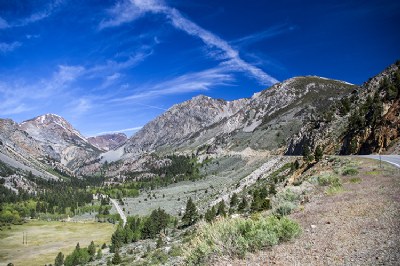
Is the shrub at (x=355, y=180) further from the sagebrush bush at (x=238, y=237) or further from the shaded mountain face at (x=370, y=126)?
the shaded mountain face at (x=370, y=126)

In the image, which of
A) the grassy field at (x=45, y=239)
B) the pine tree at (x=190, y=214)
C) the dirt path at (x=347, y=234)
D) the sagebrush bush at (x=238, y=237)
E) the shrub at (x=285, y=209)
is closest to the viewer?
the dirt path at (x=347, y=234)

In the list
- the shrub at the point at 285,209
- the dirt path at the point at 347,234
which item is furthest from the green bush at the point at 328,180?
the shrub at the point at 285,209

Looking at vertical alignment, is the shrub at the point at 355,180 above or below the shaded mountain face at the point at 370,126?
below

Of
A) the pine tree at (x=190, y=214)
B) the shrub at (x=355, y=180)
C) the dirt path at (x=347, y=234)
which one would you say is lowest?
the pine tree at (x=190, y=214)

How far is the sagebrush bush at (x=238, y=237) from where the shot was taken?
12.4 m

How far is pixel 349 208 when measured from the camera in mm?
16453

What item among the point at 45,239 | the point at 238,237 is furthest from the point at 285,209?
the point at 45,239

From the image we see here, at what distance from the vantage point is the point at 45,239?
136 m

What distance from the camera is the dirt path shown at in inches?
404

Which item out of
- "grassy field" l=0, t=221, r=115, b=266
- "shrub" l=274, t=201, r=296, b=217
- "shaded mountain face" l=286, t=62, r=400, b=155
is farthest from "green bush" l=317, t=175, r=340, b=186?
"grassy field" l=0, t=221, r=115, b=266

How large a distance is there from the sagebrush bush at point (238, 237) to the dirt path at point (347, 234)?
413 millimetres

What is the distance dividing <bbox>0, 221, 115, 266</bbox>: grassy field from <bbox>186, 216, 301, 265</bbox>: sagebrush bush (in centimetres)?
10077

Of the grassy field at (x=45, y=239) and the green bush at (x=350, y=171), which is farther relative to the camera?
the grassy field at (x=45, y=239)

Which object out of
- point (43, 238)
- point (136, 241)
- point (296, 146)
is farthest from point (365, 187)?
point (43, 238)
